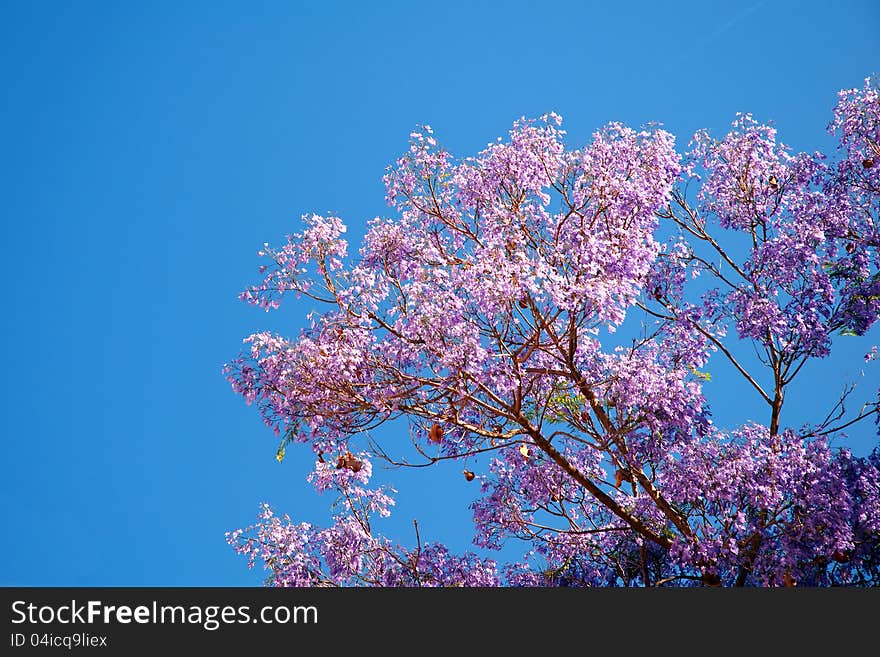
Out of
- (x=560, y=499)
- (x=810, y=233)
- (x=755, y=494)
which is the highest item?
(x=810, y=233)

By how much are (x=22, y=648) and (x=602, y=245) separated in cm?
318

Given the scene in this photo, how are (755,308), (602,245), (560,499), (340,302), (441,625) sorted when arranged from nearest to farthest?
(441,625)
(602,245)
(340,302)
(755,308)
(560,499)

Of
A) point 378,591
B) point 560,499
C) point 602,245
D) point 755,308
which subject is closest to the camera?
point 378,591

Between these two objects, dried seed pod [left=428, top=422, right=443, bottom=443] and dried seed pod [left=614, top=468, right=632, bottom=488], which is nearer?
dried seed pod [left=428, top=422, right=443, bottom=443]

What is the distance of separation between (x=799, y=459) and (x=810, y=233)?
141cm

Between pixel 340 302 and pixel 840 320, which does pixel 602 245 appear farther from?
pixel 840 320

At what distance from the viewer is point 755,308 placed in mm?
5648

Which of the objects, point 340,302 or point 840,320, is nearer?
point 340,302

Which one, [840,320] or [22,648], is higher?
[840,320]

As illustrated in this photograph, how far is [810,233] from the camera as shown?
588cm

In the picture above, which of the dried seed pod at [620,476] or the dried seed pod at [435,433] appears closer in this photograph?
the dried seed pod at [435,433]

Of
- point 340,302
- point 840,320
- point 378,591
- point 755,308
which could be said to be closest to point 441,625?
point 378,591

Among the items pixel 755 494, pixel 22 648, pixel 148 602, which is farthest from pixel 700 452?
pixel 22 648

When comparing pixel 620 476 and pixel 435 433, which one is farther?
pixel 620 476
